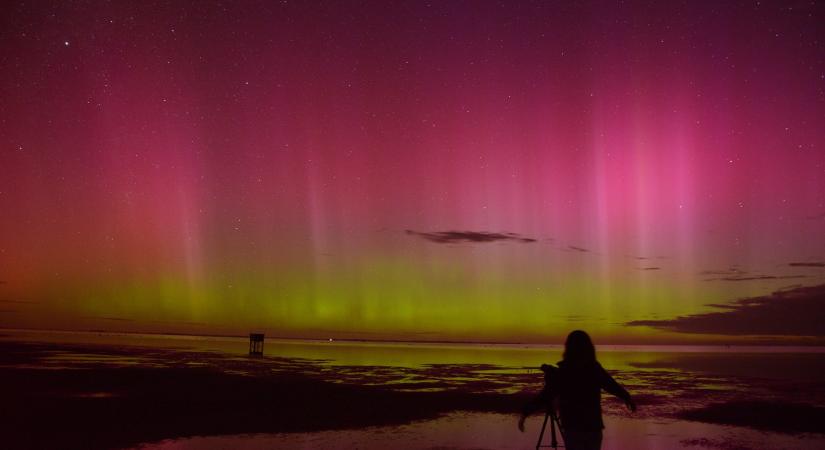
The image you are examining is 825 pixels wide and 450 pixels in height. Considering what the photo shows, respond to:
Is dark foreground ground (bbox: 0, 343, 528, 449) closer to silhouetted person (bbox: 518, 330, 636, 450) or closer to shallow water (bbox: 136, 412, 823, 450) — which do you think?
shallow water (bbox: 136, 412, 823, 450)

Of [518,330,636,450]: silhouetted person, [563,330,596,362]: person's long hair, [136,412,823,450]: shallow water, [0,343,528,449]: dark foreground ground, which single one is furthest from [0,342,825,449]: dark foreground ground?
[563,330,596,362]: person's long hair

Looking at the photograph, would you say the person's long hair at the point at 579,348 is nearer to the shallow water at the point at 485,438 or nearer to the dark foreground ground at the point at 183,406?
the shallow water at the point at 485,438

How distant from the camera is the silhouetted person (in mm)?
6188

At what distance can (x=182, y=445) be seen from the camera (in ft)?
40.1

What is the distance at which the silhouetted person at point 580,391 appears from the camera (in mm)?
6188

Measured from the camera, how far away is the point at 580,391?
6266mm

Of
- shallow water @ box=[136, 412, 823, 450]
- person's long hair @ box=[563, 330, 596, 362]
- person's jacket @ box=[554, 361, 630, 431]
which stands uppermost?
person's long hair @ box=[563, 330, 596, 362]

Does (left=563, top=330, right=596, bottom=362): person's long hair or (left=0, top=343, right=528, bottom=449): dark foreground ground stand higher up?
(left=563, top=330, right=596, bottom=362): person's long hair

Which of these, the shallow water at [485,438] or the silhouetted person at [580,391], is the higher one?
the silhouetted person at [580,391]

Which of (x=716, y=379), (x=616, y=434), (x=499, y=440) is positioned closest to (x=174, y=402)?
(x=499, y=440)

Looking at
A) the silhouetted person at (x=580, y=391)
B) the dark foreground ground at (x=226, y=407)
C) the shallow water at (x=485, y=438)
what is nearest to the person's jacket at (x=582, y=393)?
the silhouetted person at (x=580, y=391)

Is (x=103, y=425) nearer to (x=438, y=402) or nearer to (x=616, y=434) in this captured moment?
(x=438, y=402)

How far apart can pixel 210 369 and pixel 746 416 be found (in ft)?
81.0

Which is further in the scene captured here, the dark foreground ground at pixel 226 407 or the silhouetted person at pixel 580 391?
the dark foreground ground at pixel 226 407
